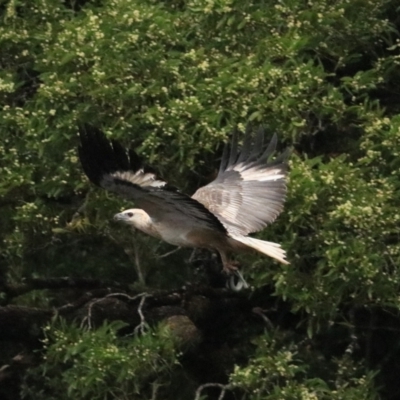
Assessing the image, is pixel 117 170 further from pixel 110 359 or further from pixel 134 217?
pixel 110 359

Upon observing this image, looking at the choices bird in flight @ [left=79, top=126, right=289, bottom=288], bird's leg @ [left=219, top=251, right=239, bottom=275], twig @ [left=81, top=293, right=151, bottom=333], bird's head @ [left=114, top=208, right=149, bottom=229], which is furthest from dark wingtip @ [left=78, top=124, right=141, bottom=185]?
twig @ [left=81, top=293, right=151, bottom=333]

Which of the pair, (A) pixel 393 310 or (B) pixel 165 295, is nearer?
(A) pixel 393 310

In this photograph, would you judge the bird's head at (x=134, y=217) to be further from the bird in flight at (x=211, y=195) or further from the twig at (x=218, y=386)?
the twig at (x=218, y=386)

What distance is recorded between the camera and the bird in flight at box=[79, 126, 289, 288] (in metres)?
8.58

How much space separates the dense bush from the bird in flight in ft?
0.48

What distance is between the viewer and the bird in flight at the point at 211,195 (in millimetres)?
8578

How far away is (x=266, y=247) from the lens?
31.5 ft

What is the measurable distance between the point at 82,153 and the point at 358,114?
2.45 metres

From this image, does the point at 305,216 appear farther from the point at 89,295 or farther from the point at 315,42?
the point at 89,295

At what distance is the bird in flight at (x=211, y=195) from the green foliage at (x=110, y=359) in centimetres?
74

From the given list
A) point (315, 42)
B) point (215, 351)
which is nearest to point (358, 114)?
point (315, 42)

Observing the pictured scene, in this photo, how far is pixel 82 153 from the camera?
866 centimetres

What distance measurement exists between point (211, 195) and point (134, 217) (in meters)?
0.75

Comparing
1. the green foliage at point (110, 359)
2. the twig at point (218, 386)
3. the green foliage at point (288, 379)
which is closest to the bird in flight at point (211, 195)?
the green foliage at point (288, 379)
